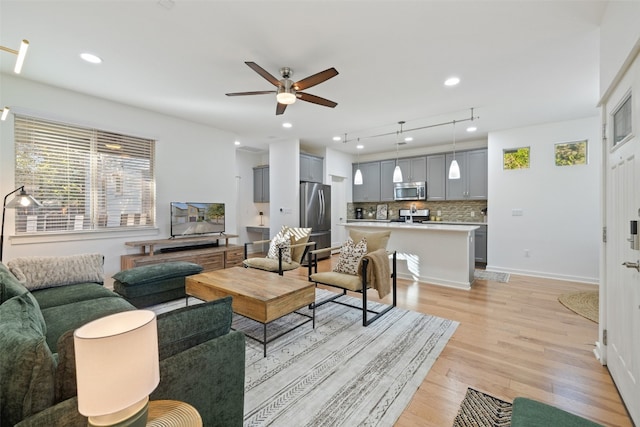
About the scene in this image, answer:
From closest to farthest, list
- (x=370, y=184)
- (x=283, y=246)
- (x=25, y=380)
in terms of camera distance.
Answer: (x=25, y=380), (x=283, y=246), (x=370, y=184)

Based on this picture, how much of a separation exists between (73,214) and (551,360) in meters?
5.56

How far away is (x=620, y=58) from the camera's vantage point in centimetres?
173

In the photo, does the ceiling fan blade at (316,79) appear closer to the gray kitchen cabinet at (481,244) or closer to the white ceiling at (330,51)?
the white ceiling at (330,51)

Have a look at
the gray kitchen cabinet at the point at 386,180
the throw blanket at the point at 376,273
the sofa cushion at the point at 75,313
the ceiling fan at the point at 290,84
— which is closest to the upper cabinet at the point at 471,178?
the gray kitchen cabinet at the point at 386,180

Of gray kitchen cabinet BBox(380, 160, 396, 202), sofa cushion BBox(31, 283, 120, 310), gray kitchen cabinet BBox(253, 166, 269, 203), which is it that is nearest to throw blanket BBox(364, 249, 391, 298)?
sofa cushion BBox(31, 283, 120, 310)

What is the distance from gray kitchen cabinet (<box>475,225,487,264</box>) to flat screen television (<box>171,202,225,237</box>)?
17.0 ft

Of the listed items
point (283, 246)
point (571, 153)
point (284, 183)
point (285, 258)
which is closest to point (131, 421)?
point (283, 246)

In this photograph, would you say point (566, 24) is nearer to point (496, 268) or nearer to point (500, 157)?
point (500, 157)

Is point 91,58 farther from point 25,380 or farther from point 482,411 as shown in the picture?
point 482,411

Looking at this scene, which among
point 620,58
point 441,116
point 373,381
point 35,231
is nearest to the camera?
point 620,58

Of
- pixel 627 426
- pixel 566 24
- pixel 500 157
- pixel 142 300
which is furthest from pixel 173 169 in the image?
pixel 500 157

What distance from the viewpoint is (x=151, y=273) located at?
3.19 meters

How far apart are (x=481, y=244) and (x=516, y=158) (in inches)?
70.1

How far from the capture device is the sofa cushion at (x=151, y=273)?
306 cm
